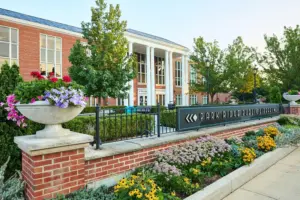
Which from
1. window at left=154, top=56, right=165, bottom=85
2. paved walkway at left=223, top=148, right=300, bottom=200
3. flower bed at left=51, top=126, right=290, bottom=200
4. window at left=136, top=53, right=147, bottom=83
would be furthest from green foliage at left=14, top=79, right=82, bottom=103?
window at left=154, top=56, right=165, bottom=85

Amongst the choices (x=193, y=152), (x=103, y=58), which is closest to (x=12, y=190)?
(x=193, y=152)

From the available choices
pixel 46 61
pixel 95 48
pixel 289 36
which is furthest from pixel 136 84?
pixel 289 36

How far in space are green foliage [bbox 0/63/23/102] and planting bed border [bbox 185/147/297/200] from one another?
134 inches

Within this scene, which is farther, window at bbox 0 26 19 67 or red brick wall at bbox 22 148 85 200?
window at bbox 0 26 19 67

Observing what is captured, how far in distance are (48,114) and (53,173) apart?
0.78 metres

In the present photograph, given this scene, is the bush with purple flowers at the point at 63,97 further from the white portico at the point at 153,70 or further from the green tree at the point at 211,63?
the green tree at the point at 211,63

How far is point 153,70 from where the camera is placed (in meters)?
22.6

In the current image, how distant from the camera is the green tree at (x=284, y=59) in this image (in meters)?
18.0

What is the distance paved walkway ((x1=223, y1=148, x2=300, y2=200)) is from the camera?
3348 mm

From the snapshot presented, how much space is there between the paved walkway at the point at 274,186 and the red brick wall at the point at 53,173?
245 cm

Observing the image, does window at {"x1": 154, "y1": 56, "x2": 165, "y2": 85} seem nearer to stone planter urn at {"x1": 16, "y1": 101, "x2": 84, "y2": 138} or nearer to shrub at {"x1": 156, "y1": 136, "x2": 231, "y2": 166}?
shrub at {"x1": 156, "y1": 136, "x2": 231, "y2": 166}

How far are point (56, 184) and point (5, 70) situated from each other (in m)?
2.27

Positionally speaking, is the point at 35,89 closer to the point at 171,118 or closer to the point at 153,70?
the point at 171,118

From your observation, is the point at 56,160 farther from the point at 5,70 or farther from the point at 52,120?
the point at 5,70
